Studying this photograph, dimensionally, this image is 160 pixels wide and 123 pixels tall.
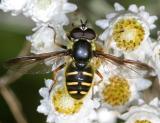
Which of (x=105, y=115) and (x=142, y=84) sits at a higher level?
(x=142, y=84)

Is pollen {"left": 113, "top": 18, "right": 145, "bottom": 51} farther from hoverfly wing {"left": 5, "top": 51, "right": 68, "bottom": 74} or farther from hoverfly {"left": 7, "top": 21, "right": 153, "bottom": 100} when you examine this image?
hoverfly wing {"left": 5, "top": 51, "right": 68, "bottom": 74}

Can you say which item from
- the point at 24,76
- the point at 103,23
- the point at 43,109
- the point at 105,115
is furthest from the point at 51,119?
the point at 24,76

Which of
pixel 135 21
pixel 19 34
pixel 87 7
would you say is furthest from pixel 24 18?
pixel 135 21

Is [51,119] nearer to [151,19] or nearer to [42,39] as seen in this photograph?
[42,39]

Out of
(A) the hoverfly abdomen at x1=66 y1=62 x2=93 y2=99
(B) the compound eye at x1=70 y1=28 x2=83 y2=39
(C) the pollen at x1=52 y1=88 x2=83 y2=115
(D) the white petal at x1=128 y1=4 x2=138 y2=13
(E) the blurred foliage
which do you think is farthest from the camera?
(E) the blurred foliage

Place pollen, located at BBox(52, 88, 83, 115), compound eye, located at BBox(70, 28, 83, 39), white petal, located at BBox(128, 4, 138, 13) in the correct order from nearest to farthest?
compound eye, located at BBox(70, 28, 83, 39) → pollen, located at BBox(52, 88, 83, 115) → white petal, located at BBox(128, 4, 138, 13)

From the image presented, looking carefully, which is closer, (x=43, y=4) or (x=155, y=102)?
(x=155, y=102)

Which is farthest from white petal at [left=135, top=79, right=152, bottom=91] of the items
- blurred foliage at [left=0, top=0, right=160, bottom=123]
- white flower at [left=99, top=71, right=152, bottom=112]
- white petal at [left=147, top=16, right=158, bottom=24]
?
blurred foliage at [left=0, top=0, right=160, bottom=123]

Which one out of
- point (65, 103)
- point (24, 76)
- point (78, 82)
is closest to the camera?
point (78, 82)
